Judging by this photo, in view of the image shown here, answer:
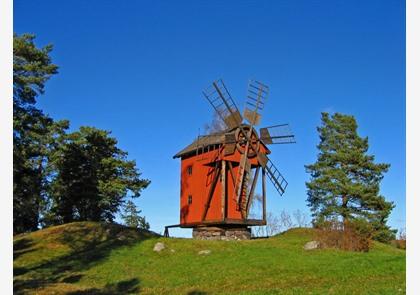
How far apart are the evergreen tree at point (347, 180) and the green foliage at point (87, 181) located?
1926cm

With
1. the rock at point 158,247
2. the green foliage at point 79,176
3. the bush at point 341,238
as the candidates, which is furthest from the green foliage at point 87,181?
the bush at point 341,238

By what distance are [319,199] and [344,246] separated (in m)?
18.2

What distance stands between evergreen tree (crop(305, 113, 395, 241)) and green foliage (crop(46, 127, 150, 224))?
63.2ft

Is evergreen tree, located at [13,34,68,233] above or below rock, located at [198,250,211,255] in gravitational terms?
above

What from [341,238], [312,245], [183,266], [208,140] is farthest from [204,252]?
[208,140]

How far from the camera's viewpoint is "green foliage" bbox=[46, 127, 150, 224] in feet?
147

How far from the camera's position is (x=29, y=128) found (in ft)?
119

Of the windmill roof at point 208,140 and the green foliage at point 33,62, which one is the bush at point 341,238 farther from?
the green foliage at point 33,62

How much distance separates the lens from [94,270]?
23.9 metres

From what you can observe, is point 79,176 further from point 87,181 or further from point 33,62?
point 33,62

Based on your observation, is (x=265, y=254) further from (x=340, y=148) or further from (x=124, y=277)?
(x=340, y=148)

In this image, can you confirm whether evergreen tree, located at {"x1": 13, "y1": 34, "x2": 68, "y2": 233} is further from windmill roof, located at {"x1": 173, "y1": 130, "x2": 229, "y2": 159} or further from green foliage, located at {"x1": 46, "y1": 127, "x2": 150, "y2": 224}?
windmill roof, located at {"x1": 173, "y1": 130, "x2": 229, "y2": 159}

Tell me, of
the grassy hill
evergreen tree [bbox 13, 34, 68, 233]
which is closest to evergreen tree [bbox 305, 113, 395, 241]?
the grassy hill

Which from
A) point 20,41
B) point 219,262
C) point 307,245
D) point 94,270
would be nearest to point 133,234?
point 94,270
